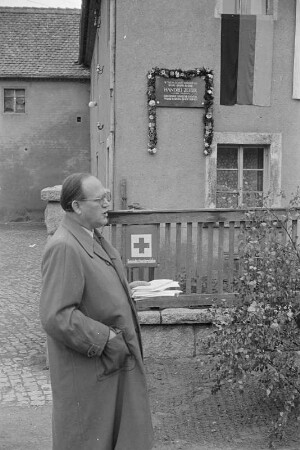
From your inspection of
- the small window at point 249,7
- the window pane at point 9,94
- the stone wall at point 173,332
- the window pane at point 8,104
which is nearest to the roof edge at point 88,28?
the window pane at point 9,94

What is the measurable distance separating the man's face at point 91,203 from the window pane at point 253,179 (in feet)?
23.6

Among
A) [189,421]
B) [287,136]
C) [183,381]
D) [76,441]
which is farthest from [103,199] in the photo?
[287,136]

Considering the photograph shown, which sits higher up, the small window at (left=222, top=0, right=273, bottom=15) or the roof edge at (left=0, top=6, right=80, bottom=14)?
the roof edge at (left=0, top=6, right=80, bottom=14)

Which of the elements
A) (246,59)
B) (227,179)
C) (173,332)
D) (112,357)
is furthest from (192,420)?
(246,59)

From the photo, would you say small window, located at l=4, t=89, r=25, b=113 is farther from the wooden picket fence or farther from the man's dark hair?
the man's dark hair

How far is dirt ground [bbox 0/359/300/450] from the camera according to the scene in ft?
14.9

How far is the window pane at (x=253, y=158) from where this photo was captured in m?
10.3

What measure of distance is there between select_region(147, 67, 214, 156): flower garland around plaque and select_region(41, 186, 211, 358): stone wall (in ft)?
12.1

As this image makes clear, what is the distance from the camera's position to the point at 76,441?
323 cm

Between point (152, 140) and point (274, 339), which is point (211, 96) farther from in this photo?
point (274, 339)

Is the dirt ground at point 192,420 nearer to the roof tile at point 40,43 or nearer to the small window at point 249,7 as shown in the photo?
the small window at point 249,7

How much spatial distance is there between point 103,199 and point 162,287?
101 centimetres

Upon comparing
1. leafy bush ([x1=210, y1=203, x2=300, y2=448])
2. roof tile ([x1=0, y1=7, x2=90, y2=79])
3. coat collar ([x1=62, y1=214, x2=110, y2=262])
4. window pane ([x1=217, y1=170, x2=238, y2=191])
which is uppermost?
roof tile ([x1=0, y1=7, x2=90, y2=79])

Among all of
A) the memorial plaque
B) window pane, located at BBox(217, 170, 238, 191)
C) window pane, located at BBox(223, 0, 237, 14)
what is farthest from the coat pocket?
window pane, located at BBox(223, 0, 237, 14)
